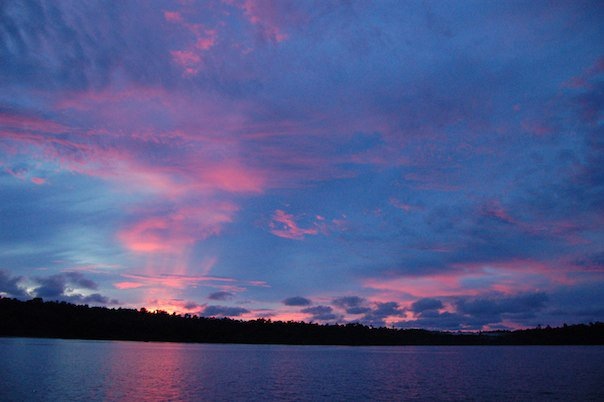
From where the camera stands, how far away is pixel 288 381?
77438 mm

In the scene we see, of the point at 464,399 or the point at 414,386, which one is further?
the point at 414,386

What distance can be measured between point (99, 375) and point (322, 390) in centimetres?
3842

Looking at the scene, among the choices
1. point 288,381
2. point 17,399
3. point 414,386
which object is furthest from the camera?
point 288,381

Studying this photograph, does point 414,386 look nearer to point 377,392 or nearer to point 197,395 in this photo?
point 377,392

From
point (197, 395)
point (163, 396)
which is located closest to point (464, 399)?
point (197, 395)

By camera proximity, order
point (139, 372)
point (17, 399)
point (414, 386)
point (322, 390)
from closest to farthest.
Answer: point (17, 399) < point (322, 390) < point (414, 386) < point (139, 372)

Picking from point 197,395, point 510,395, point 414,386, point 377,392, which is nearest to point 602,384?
point 510,395

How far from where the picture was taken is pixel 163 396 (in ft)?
187

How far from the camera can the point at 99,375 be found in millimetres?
79000

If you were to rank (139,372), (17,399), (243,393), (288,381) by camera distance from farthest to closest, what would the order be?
(139,372) < (288,381) < (243,393) < (17,399)

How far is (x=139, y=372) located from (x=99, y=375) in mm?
9600

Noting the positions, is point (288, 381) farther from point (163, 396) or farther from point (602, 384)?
point (602, 384)

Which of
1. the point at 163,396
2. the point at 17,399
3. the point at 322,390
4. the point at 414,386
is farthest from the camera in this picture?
the point at 414,386

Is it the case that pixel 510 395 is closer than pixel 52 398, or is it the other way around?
pixel 52 398
